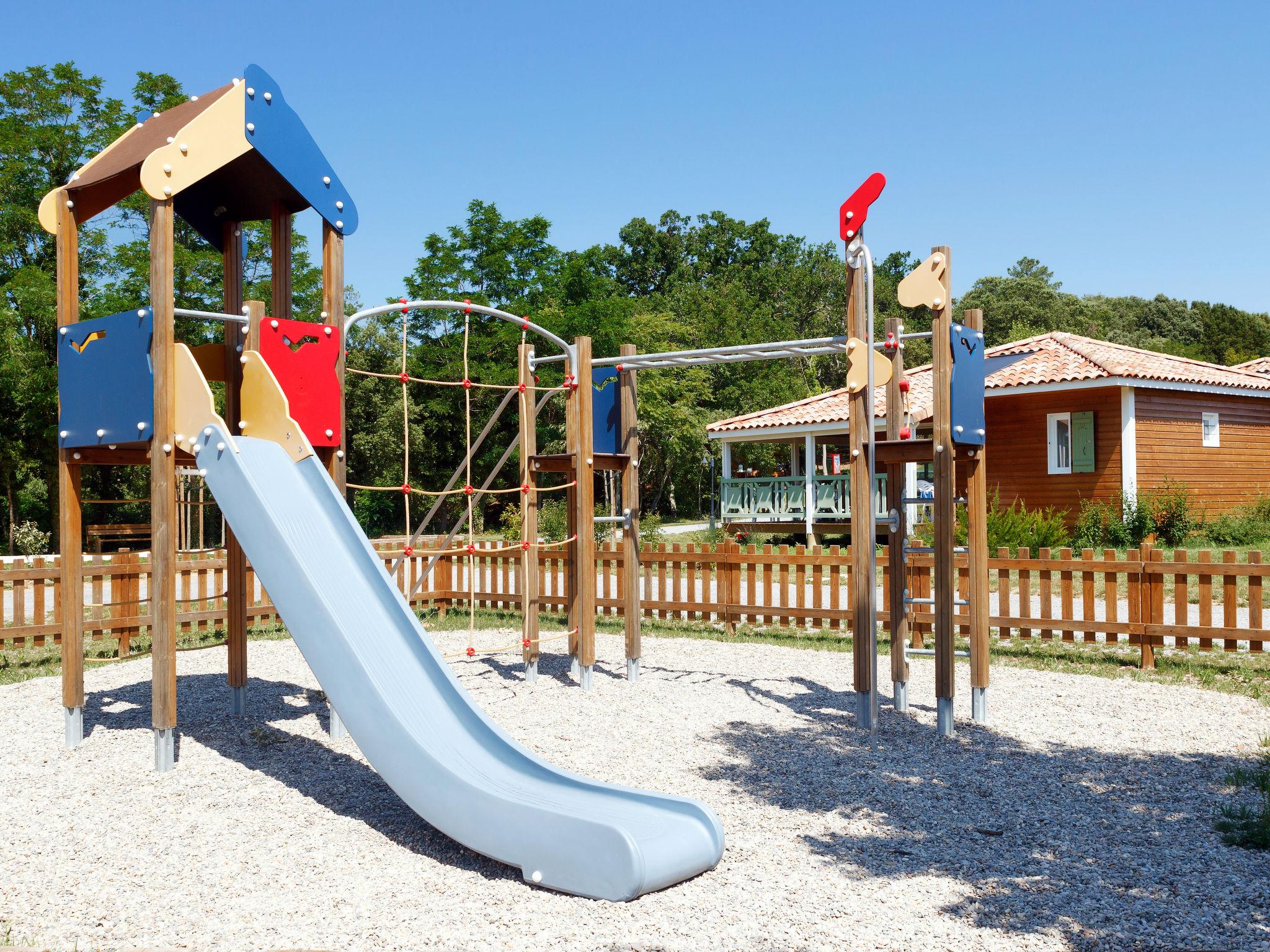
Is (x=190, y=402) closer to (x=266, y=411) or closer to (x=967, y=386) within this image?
(x=266, y=411)

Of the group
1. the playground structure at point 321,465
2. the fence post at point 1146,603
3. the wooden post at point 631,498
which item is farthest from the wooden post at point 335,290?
the fence post at point 1146,603

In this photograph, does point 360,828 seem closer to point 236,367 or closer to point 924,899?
point 924,899

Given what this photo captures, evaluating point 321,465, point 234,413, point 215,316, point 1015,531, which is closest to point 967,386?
point 321,465

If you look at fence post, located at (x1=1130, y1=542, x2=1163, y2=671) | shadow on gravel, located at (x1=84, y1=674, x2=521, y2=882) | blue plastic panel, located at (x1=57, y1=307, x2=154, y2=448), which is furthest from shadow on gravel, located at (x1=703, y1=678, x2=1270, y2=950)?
blue plastic panel, located at (x1=57, y1=307, x2=154, y2=448)

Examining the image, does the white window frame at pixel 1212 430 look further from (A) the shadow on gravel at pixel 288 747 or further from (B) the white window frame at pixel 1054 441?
(A) the shadow on gravel at pixel 288 747

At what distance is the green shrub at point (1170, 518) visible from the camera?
1877 centimetres

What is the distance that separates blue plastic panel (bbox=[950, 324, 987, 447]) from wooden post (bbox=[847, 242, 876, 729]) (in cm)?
59

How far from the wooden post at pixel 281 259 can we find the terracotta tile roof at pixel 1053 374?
536 inches

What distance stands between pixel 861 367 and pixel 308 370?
3619 mm

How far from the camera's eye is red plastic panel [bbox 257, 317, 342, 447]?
6.23m

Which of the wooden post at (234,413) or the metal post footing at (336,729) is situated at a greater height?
the wooden post at (234,413)

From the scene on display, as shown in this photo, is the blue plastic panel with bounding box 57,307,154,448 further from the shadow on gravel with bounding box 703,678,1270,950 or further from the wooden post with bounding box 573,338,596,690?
the shadow on gravel with bounding box 703,678,1270,950

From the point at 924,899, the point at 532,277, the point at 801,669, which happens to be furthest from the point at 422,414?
the point at 924,899

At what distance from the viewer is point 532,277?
35406 millimetres
